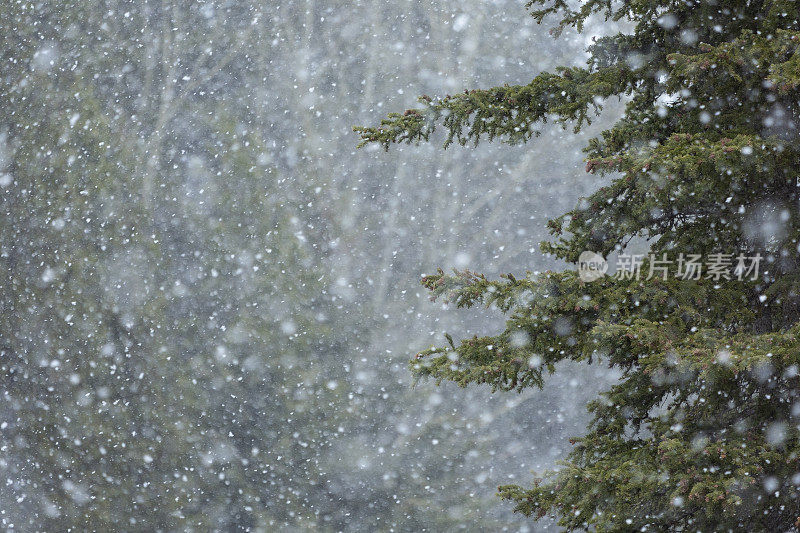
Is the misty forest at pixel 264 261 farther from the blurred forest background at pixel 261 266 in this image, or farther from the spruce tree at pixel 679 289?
the spruce tree at pixel 679 289

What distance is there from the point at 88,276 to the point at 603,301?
28.8 ft

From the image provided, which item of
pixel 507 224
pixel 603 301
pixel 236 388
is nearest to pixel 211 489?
pixel 236 388

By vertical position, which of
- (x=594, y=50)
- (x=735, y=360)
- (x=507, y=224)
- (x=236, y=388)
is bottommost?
(x=735, y=360)

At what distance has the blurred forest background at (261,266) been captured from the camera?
9859 mm

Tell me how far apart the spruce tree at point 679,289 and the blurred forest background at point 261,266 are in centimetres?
610

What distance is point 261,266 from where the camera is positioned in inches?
409

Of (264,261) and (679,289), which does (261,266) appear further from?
(679,289)

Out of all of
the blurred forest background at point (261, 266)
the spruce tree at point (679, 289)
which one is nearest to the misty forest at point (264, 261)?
the blurred forest background at point (261, 266)

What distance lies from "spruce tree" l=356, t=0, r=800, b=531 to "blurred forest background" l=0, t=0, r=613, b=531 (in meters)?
6.10

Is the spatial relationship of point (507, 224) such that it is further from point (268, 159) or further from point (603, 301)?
point (603, 301)

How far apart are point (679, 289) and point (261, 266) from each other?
752 centimetres

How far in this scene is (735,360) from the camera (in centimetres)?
303

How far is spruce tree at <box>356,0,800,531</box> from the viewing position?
3264 millimetres

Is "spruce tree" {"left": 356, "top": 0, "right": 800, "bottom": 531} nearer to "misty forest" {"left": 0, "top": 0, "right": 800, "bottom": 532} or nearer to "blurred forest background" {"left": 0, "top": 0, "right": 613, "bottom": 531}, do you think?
"misty forest" {"left": 0, "top": 0, "right": 800, "bottom": 532}
